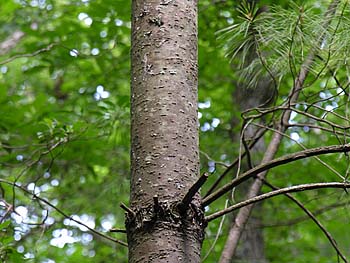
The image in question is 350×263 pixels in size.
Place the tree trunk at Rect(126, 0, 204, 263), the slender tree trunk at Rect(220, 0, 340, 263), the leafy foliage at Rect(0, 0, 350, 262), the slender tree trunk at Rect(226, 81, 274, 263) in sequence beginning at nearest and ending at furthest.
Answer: the tree trunk at Rect(126, 0, 204, 263) < the slender tree trunk at Rect(220, 0, 340, 263) < the leafy foliage at Rect(0, 0, 350, 262) < the slender tree trunk at Rect(226, 81, 274, 263)

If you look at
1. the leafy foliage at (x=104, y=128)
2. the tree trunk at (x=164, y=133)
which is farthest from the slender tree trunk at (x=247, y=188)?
the tree trunk at (x=164, y=133)

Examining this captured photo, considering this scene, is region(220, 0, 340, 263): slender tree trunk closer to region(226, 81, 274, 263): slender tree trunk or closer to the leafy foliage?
the leafy foliage

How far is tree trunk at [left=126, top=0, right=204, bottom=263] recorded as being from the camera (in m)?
1.37

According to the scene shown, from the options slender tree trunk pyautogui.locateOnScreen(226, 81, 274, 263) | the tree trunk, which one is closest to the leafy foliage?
slender tree trunk pyautogui.locateOnScreen(226, 81, 274, 263)

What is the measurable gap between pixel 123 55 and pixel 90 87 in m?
0.32

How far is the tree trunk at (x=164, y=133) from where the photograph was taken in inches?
53.9

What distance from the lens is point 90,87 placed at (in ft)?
13.2

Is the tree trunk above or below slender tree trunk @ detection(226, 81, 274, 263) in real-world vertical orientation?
below

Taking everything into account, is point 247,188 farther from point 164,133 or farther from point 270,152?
point 164,133

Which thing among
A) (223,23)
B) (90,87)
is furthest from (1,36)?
(223,23)

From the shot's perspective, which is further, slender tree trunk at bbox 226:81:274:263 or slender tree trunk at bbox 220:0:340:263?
slender tree trunk at bbox 226:81:274:263

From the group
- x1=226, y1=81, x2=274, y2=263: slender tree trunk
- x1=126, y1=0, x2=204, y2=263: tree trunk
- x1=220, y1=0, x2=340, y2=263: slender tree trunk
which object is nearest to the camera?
x1=126, y1=0, x2=204, y2=263: tree trunk

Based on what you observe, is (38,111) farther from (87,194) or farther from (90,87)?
(87,194)

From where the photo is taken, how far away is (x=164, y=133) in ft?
4.77
